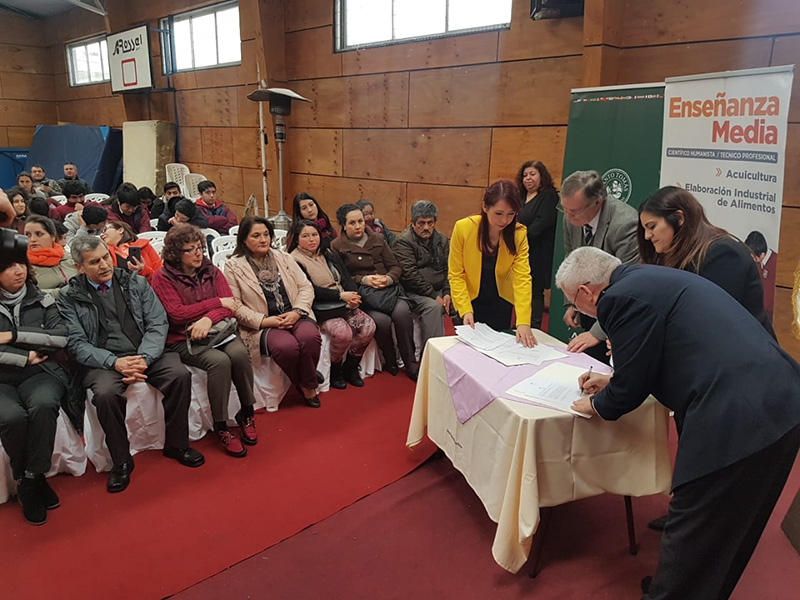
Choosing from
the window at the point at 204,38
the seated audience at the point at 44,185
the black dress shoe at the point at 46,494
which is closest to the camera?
the black dress shoe at the point at 46,494

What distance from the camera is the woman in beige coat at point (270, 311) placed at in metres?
3.00

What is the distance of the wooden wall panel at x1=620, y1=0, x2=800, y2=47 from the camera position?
3219 millimetres

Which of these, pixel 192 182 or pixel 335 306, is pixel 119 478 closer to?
pixel 335 306

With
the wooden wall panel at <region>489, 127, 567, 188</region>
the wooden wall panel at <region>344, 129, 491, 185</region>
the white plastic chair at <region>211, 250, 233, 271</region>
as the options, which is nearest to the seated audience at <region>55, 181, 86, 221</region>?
the white plastic chair at <region>211, 250, 233, 271</region>

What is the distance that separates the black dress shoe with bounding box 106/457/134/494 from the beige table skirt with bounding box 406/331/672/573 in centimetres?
162

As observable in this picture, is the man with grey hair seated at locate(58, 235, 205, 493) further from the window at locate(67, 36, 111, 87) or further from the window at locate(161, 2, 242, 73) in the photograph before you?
the window at locate(67, 36, 111, 87)

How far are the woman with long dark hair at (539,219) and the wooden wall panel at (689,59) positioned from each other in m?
0.90

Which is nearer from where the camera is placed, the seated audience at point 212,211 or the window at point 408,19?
the window at point 408,19

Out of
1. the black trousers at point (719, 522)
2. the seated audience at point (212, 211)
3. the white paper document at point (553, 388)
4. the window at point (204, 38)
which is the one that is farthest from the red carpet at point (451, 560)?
the window at point (204, 38)

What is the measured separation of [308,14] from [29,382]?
5.13 m

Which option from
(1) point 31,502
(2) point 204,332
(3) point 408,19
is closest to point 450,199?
(3) point 408,19

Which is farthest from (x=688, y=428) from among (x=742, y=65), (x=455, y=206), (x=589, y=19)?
(x=455, y=206)

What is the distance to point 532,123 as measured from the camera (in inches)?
175

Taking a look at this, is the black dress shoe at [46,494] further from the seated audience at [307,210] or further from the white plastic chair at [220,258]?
the seated audience at [307,210]
